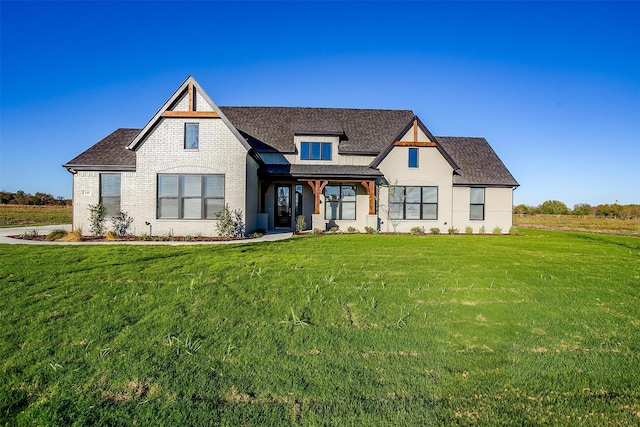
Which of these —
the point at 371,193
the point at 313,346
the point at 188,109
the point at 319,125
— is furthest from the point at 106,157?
the point at 313,346

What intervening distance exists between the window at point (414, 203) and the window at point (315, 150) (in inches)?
186

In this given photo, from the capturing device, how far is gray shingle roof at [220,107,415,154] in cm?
2177

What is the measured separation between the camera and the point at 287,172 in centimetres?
1952

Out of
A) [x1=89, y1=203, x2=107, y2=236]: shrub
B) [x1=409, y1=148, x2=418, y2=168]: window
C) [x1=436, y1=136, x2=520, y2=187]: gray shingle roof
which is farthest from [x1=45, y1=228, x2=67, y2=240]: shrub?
[x1=436, y1=136, x2=520, y2=187]: gray shingle roof

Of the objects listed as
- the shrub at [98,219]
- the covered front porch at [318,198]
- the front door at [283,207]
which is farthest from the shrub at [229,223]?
the shrub at [98,219]

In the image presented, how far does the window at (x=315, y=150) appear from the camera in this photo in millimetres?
21859

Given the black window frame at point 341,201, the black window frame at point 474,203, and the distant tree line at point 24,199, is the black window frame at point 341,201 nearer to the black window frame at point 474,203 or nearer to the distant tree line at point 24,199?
the black window frame at point 474,203

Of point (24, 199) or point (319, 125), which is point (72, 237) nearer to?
point (319, 125)

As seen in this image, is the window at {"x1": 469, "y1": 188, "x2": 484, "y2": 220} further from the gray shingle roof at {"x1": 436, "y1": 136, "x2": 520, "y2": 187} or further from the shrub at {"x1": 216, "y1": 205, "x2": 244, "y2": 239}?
the shrub at {"x1": 216, "y1": 205, "x2": 244, "y2": 239}

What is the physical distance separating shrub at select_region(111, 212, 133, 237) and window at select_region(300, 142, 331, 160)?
398 inches

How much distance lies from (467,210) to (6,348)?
838 inches

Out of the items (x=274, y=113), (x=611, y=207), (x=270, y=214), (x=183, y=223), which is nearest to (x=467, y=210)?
(x=270, y=214)

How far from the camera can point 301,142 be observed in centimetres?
2186

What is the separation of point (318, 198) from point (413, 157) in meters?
6.18
